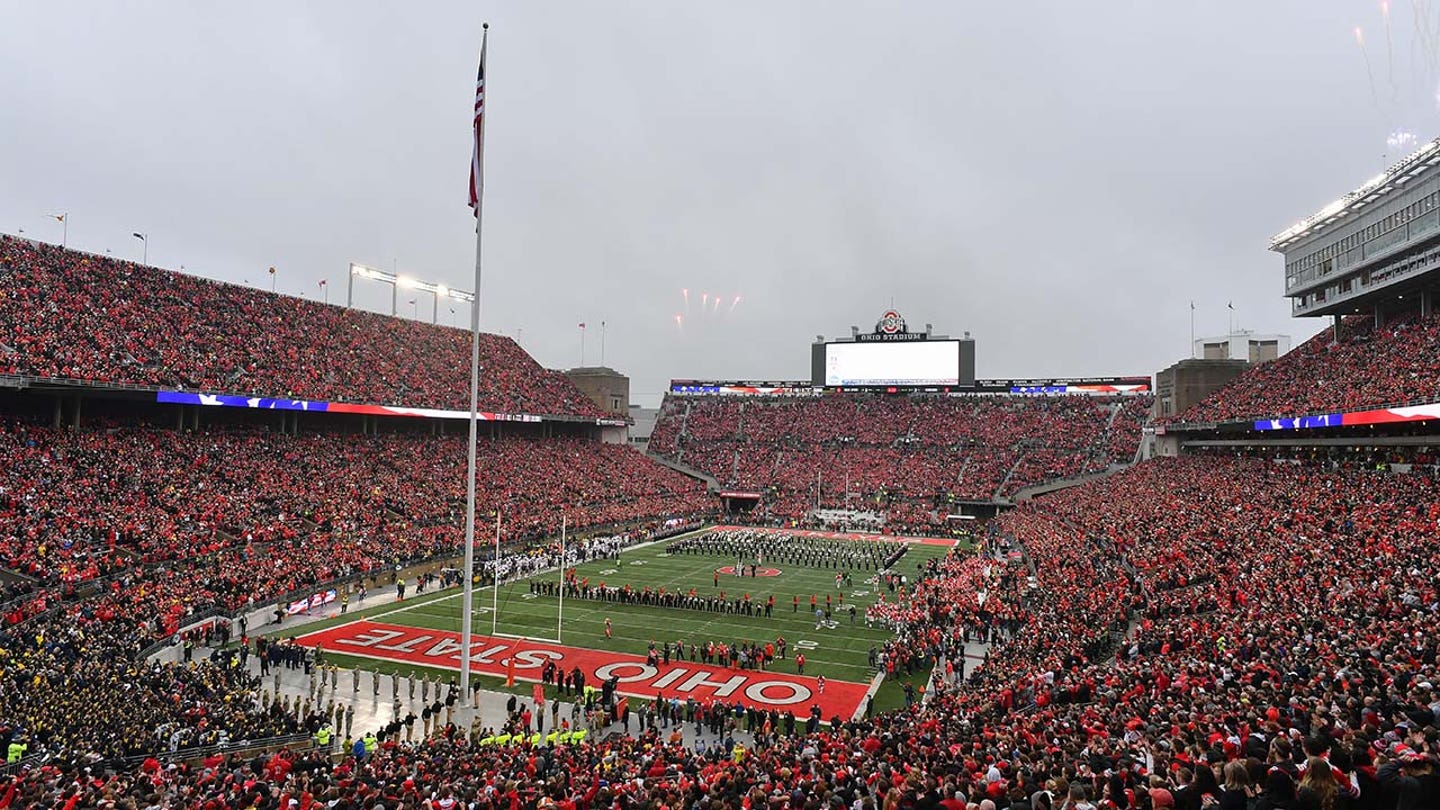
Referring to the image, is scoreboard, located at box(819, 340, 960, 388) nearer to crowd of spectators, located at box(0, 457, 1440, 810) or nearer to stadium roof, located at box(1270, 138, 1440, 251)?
stadium roof, located at box(1270, 138, 1440, 251)

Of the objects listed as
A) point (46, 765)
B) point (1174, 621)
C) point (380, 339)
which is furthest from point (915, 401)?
Answer: point (46, 765)

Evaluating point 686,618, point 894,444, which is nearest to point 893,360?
point 894,444

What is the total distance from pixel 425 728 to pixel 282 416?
32856mm

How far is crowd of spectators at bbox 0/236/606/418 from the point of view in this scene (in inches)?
1357

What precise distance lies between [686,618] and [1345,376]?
103ft

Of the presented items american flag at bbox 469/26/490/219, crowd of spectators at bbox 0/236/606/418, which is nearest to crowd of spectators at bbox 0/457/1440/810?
american flag at bbox 469/26/490/219

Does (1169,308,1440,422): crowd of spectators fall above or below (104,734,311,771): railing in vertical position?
above

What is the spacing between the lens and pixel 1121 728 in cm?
1121

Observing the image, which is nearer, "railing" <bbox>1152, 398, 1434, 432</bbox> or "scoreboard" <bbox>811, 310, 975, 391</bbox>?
"railing" <bbox>1152, 398, 1434, 432</bbox>

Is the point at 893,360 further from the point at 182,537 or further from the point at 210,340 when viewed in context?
the point at 182,537

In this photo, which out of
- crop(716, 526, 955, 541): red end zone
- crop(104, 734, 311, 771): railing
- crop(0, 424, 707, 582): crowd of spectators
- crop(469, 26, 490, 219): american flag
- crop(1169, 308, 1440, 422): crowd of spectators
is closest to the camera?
crop(104, 734, 311, 771): railing

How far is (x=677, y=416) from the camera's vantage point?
84562 millimetres

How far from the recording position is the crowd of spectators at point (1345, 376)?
30500 mm

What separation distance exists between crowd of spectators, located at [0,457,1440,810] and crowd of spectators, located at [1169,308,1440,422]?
5435mm
